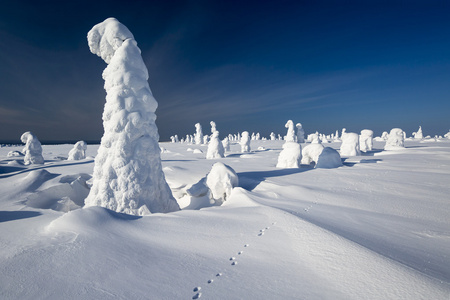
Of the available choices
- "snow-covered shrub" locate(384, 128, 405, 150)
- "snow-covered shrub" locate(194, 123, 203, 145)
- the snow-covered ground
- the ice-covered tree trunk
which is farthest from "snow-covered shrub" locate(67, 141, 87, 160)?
"snow-covered shrub" locate(384, 128, 405, 150)

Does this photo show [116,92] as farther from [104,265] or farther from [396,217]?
[396,217]

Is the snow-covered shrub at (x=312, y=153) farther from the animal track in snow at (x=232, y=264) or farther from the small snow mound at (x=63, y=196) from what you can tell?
the small snow mound at (x=63, y=196)

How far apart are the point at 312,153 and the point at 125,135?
16.7 m

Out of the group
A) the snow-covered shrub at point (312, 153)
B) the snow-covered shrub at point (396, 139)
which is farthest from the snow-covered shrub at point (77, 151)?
the snow-covered shrub at point (396, 139)

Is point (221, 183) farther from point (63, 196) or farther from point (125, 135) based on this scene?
point (63, 196)

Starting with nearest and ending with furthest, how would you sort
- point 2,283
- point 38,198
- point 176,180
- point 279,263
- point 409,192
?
point 2,283, point 279,263, point 409,192, point 38,198, point 176,180

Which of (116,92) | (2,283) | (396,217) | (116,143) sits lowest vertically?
(396,217)

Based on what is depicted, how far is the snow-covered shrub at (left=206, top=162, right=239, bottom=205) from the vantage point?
910 cm

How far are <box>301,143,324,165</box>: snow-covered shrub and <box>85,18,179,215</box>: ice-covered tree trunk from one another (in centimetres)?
1544

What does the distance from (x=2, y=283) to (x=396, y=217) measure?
763 cm

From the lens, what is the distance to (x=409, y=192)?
7586 millimetres

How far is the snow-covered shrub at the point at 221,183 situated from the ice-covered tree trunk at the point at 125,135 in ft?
7.67

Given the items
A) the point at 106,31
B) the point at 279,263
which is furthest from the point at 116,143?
the point at 279,263

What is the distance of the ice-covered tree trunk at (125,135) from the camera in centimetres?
710
